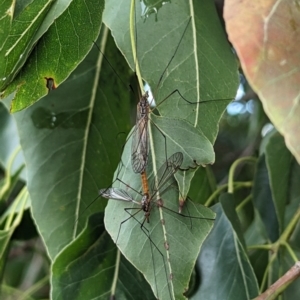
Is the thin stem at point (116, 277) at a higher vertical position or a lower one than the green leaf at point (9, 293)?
higher

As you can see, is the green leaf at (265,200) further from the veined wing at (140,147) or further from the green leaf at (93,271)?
the veined wing at (140,147)

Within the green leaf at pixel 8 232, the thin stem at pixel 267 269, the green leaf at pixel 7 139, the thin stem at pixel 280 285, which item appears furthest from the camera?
the green leaf at pixel 7 139

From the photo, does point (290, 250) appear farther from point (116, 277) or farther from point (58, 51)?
point (58, 51)

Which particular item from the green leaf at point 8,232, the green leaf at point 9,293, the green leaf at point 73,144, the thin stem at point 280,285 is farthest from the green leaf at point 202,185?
the green leaf at point 9,293

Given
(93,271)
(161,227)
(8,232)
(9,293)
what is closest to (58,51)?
(161,227)

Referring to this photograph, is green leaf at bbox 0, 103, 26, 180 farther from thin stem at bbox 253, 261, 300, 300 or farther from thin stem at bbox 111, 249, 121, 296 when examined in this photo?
thin stem at bbox 253, 261, 300, 300

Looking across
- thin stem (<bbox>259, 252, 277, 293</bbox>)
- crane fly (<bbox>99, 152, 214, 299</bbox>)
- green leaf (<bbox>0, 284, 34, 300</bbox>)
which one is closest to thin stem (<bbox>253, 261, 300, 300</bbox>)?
crane fly (<bbox>99, 152, 214, 299</bbox>)
